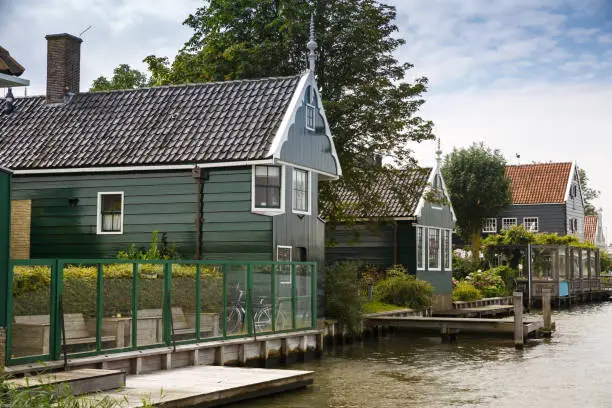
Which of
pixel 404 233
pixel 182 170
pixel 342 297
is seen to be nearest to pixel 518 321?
pixel 342 297

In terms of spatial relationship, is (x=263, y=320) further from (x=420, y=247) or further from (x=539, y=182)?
(x=539, y=182)

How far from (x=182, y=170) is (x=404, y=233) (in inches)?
616

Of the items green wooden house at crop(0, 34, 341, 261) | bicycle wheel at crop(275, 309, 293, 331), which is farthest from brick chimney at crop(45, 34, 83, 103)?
bicycle wheel at crop(275, 309, 293, 331)

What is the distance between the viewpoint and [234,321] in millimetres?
19812

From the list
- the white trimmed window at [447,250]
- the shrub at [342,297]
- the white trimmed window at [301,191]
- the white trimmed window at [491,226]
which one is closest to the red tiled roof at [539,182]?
the white trimmed window at [491,226]

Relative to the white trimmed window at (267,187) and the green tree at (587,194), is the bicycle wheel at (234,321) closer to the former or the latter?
the white trimmed window at (267,187)

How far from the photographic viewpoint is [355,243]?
1510 inches

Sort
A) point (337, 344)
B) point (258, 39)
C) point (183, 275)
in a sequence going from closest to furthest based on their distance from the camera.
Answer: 1. point (183, 275)
2. point (337, 344)
3. point (258, 39)

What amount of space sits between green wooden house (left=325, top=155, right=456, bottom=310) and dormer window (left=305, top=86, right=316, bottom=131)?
10337 mm

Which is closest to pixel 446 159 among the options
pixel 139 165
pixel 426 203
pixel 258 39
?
pixel 426 203

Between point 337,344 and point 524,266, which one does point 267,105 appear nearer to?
point 337,344

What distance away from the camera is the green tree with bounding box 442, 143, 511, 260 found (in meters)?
56.6

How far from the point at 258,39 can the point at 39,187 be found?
34.5ft

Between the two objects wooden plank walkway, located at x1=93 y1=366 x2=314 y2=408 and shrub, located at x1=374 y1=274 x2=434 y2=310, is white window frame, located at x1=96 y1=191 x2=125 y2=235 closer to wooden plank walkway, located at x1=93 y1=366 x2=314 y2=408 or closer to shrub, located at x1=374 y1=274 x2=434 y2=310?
wooden plank walkway, located at x1=93 y1=366 x2=314 y2=408
